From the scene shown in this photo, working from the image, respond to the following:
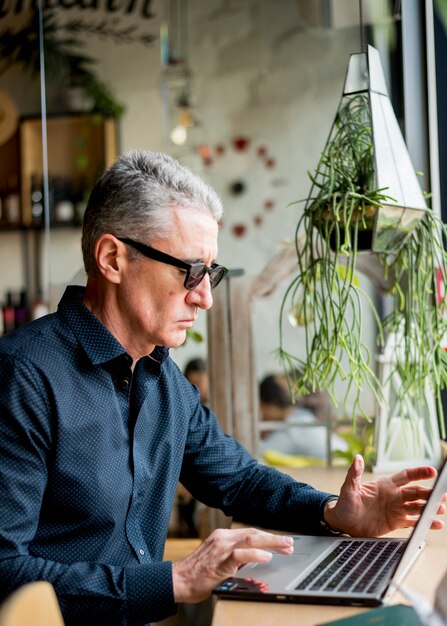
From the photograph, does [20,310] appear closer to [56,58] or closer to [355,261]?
[56,58]

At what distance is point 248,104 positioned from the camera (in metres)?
4.13

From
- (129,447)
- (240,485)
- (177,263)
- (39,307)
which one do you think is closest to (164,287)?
(177,263)

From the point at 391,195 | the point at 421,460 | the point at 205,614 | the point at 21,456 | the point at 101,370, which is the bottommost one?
the point at 205,614

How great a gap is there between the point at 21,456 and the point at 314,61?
279cm

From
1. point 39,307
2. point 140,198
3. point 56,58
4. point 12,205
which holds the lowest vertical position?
point 39,307

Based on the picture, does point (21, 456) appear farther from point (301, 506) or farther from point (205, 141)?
point (205, 141)

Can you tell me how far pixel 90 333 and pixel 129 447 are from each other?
0.21m

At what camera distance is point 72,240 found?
4.98 metres

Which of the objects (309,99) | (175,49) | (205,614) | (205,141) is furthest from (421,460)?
(175,49)

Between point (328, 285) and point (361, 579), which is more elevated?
point (328, 285)

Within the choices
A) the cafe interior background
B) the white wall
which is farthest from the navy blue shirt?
the white wall

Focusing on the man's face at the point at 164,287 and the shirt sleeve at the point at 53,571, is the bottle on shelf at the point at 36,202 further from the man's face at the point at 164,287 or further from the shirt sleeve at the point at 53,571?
the shirt sleeve at the point at 53,571

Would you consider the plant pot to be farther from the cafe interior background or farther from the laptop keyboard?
the laptop keyboard

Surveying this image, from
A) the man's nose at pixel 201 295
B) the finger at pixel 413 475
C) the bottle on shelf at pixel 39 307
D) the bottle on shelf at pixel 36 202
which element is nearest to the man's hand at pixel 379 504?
the finger at pixel 413 475
